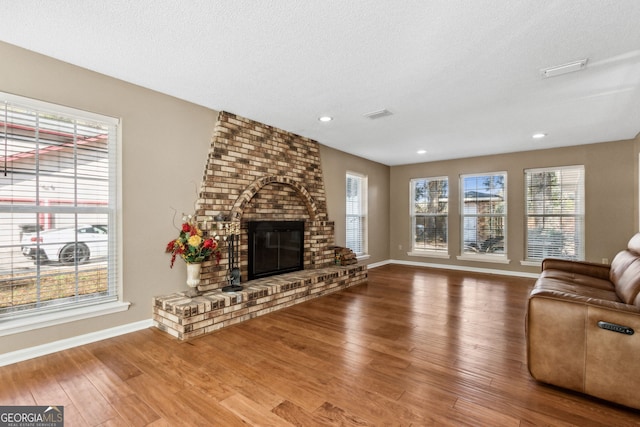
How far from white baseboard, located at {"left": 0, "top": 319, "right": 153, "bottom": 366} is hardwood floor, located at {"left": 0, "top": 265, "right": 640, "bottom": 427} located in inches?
2.8

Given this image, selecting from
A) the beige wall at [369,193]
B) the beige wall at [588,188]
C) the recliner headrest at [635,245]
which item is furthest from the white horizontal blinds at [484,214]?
the recliner headrest at [635,245]

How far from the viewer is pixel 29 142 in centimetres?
246

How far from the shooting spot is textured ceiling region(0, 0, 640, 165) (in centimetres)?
192

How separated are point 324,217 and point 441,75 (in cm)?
305

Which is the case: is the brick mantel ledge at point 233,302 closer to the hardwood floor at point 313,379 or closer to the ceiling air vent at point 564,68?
the hardwood floor at point 313,379

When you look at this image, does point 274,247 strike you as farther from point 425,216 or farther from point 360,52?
point 425,216

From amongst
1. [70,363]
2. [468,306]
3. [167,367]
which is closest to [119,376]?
[167,367]

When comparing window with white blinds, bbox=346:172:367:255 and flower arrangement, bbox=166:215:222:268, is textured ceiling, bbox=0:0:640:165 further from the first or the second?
window with white blinds, bbox=346:172:367:255

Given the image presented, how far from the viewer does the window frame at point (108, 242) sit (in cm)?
238

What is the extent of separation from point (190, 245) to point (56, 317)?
3.89 feet

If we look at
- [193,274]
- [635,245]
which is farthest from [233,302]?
[635,245]

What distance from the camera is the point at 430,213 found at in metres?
7.05

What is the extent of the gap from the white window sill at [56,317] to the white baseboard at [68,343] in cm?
16

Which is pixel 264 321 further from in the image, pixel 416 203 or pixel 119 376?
pixel 416 203
